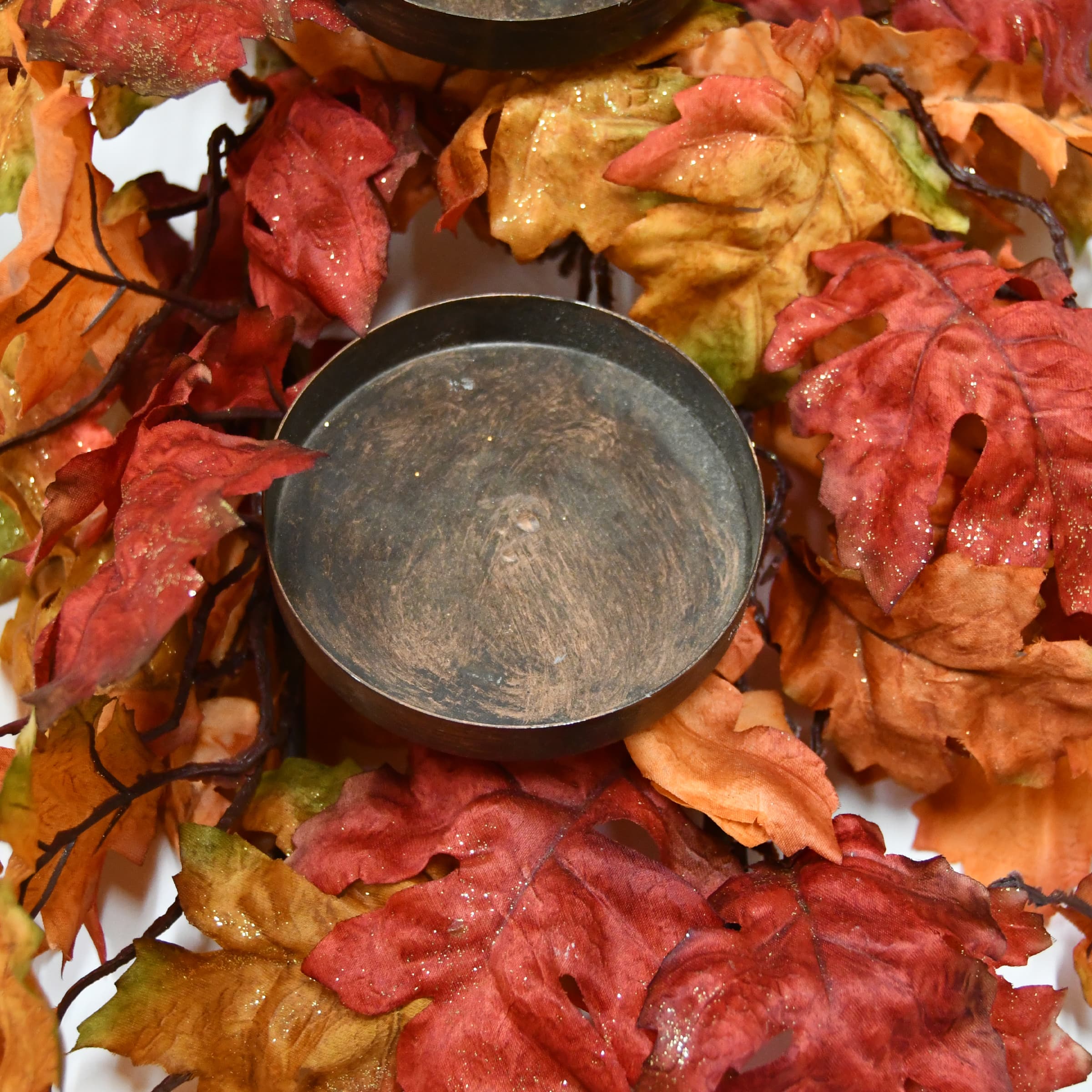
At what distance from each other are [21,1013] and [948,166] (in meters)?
0.68

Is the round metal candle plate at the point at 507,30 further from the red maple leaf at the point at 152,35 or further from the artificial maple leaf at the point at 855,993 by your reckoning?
the artificial maple leaf at the point at 855,993

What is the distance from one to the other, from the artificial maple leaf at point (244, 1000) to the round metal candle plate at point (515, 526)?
0.34 ft

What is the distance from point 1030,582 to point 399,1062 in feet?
1.32

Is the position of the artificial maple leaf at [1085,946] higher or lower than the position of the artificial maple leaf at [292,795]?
lower

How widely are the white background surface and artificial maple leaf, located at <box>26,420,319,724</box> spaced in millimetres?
205

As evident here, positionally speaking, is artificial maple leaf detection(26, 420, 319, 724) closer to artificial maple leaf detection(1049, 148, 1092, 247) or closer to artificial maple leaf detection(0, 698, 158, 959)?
artificial maple leaf detection(0, 698, 158, 959)

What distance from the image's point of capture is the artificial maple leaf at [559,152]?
0.67 meters

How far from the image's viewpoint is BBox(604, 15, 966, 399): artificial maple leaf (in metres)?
0.64

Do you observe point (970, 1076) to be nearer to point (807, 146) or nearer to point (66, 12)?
point (807, 146)

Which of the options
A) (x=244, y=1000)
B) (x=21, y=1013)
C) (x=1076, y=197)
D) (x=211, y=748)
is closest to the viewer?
(x=21, y=1013)

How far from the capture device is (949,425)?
2.05 feet

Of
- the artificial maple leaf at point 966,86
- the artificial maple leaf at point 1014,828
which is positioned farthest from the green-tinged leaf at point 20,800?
the artificial maple leaf at point 966,86

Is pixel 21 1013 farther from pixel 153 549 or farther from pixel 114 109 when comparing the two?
pixel 114 109

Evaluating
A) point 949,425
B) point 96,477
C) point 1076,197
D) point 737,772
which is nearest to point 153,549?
point 96,477
